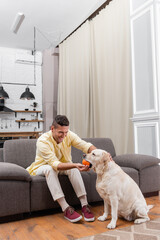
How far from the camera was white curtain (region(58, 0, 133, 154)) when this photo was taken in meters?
4.26

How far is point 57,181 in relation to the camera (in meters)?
2.19

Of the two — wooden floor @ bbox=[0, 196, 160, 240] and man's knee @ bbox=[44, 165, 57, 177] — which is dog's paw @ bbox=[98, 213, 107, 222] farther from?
man's knee @ bbox=[44, 165, 57, 177]

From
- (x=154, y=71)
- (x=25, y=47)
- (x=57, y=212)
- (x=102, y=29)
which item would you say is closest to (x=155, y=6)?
(x=154, y=71)

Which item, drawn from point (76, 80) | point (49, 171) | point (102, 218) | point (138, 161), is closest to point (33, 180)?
point (49, 171)

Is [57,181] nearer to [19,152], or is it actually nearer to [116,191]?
[116,191]

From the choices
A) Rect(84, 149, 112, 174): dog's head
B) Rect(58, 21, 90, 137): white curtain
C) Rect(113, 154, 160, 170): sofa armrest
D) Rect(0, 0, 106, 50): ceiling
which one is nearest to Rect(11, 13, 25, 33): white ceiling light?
Rect(0, 0, 106, 50): ceiling

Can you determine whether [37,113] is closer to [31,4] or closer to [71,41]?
[71,41]

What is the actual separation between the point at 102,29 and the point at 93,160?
11.8ft

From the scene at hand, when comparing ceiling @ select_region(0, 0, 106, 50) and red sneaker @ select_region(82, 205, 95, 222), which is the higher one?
ceiling @ select_region(0, 0, 106, 50)

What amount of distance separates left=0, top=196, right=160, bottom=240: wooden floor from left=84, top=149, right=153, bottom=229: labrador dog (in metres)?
0.11

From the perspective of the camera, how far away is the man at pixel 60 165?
6.97 feet

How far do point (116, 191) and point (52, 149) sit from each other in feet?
2.38

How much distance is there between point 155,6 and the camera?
10.8ft

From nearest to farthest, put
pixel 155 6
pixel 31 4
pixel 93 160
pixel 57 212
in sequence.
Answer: pixel 93 160
pixel 57 212
pixel 155 6
pixel 31 4
